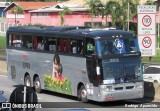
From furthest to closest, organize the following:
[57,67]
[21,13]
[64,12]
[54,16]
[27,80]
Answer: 1. [21,13]
2. [54,16]
3. [64,12]
4. [27,80]
5. [57,67]

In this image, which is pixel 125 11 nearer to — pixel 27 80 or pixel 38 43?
pixel 27 80

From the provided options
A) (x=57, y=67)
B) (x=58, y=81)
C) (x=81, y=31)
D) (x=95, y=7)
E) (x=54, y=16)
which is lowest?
(x=58, y=81)

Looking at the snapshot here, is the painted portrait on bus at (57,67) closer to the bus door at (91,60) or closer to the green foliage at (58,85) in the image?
the green foliage at (58,85)

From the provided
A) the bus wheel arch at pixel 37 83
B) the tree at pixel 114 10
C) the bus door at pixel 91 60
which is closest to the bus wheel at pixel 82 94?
the bus door at pixel 91 60

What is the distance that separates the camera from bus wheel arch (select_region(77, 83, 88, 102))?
2225 centimetres

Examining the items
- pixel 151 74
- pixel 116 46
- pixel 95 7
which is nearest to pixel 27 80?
pixel 151 74

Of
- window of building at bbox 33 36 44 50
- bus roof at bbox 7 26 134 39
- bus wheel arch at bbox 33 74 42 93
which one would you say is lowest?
bus wheel arch at bbox 33 74 42 93

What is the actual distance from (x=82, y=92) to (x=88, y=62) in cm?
146

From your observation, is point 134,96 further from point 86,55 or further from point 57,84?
point 57,84

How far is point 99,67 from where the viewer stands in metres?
21.2

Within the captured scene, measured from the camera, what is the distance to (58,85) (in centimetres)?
2458

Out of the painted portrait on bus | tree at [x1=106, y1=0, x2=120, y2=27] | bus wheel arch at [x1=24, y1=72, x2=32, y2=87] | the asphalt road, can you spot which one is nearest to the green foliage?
the painted portrait on bus

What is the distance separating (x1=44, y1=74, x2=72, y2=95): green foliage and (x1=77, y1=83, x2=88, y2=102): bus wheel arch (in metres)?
0.77

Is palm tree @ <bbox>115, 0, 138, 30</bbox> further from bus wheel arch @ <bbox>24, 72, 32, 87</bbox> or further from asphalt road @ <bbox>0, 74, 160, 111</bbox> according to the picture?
asphalt road @ <bbox>0, 74, 160, 111</bbox>
